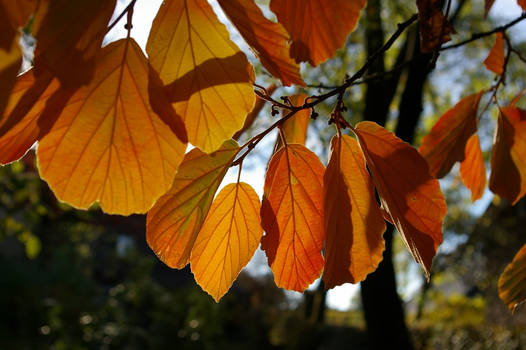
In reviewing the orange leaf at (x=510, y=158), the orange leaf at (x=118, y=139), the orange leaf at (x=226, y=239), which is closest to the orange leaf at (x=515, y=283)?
the orange leaf at (x=510, y=158)

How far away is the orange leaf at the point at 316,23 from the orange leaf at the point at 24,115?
148mm

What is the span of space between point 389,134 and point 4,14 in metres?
0.28

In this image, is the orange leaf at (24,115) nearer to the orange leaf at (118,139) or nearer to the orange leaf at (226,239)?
the orange leaf at (118,139)

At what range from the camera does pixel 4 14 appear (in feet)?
0.66

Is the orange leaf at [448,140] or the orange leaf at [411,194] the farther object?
the orange leaf at [448,140]

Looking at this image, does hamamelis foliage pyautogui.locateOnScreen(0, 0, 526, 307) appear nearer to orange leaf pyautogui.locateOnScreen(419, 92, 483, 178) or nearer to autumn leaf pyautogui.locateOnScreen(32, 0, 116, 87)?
autumn leaf pyautogui.locateOnScreen(32, 0, 116, 87)

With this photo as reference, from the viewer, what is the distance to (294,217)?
40cm

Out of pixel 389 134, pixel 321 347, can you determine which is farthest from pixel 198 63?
pixel 321 347

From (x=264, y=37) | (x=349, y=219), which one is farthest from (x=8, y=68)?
(x=349, y=219)

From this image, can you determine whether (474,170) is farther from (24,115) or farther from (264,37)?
(24,115)

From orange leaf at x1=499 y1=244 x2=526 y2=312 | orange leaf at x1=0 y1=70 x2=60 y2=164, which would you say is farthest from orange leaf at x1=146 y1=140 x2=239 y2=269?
orange leaf at x1=499 y1=244 x2=526 y2=312

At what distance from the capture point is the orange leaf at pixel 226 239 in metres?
0.39

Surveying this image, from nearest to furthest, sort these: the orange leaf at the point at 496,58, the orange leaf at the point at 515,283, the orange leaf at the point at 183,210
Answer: the orange leaf at the point at 183,210 → the orange leaf at the point at 515,283 → the orange leaf at the point at 496,58

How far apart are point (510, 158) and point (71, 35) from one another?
0.51 meters
